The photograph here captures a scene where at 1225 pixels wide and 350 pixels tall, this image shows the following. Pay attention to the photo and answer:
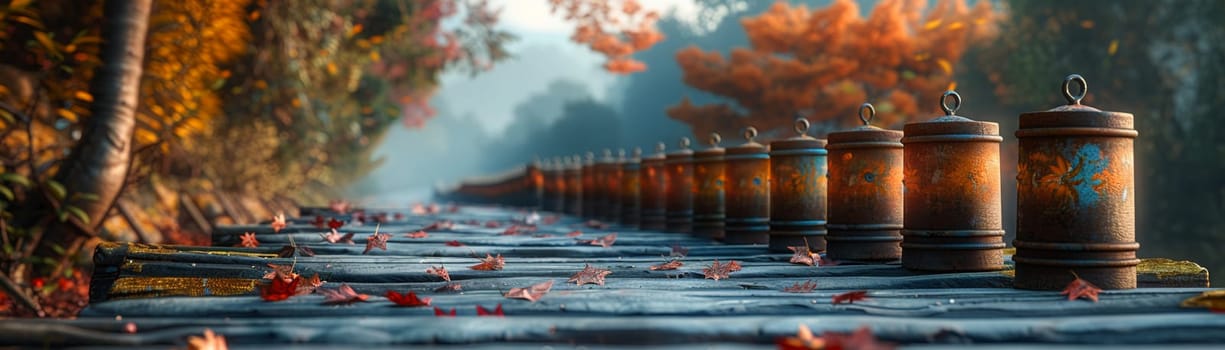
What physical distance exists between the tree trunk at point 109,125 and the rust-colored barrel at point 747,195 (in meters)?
5.17

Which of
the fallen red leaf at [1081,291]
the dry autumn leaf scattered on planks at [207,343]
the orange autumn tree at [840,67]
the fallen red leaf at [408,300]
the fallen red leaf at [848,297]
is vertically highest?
the orange autumn tree at [840,67]

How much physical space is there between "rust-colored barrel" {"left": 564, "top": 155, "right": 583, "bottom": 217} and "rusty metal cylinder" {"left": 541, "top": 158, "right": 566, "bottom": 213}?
0.25m

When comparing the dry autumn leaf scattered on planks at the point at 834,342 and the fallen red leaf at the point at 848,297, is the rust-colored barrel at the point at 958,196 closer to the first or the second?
the fallen red leaf at the point at 848,297

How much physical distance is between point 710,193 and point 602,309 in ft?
15.0

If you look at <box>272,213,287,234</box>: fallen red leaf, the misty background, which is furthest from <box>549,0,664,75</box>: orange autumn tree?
<box>272,213,287,234</box>: fallen red leaf

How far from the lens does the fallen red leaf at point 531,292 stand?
391cm

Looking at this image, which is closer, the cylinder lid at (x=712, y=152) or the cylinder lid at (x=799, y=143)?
the cylinder lid at (x=799, y=143)

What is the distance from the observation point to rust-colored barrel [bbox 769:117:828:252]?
6.43 meters

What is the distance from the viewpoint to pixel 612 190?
1200 centimetres

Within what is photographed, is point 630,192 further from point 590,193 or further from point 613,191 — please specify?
point 590,193

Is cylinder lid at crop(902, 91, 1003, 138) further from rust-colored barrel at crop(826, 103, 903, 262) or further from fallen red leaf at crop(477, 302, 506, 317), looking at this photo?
fallen red leaf at crop(477, 302, 506, 317)

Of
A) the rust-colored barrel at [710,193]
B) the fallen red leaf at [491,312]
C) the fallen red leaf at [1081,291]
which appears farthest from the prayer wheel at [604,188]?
the fallen red leaf at [491,312]

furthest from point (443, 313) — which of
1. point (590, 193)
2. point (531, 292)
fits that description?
point (590, 193)

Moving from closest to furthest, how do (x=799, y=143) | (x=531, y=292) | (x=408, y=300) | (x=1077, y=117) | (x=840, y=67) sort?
(x=408, y=300) → (x=531, y=292) → (x=1077, y=117) → (x=799, y=143) → (x=840, y=67)
